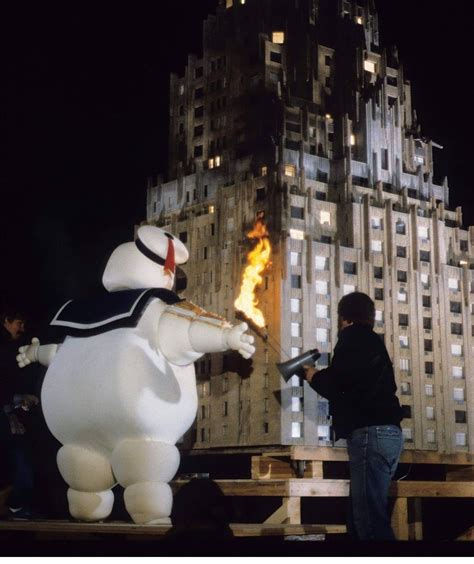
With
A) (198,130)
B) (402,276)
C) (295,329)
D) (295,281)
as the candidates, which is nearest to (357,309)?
(295,329)

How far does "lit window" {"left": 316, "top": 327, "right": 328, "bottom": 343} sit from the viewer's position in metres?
39.7

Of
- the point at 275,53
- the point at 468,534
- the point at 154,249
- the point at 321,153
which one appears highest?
the point at 275,53

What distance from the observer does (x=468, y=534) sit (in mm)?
7953

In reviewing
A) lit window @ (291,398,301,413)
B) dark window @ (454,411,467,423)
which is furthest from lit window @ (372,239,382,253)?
lit window @ (291,398,301,413)

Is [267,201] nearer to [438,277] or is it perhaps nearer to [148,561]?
[438,277]

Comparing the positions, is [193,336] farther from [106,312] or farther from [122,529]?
[122,529]

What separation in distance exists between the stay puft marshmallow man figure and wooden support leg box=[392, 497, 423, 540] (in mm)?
2135

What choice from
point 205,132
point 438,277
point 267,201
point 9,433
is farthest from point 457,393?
point 9,433

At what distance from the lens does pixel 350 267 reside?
136ft

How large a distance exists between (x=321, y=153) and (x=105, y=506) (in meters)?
39.4

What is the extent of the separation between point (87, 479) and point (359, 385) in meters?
2.17

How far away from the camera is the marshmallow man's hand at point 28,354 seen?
6.70 m

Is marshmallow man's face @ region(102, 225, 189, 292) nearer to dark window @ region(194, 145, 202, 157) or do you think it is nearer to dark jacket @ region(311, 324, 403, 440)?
dark jacket @ region(311, 324, 403, 440)

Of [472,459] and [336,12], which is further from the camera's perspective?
[336,12]
